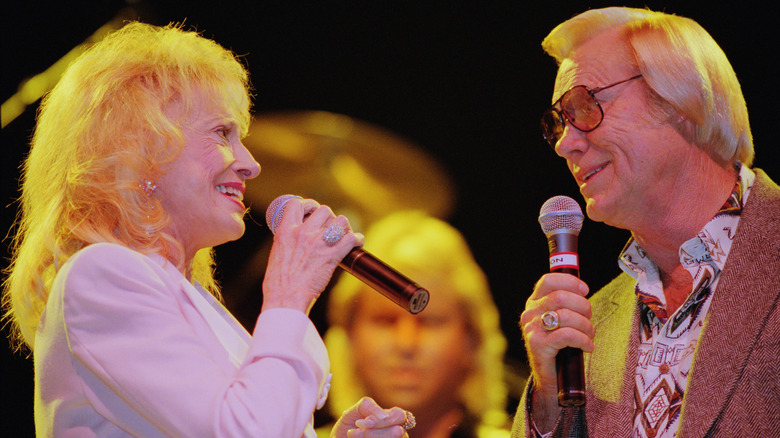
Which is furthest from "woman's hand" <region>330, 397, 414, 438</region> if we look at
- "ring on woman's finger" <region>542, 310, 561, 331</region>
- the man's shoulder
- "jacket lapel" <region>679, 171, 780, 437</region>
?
the man's shoulder

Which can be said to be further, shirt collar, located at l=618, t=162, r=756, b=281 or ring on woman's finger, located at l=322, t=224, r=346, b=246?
shirt collar, located at l=618, t=162, r=756, b=281

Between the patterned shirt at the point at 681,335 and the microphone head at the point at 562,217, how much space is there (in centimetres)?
34

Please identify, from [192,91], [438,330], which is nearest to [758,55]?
[438,330]

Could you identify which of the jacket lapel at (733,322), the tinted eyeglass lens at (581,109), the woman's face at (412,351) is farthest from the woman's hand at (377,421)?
the woman's face at (412,351)

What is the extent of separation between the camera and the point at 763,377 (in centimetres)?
140

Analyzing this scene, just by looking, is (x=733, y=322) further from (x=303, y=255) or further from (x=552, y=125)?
(x=303, y=255)

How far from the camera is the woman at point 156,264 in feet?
4.09

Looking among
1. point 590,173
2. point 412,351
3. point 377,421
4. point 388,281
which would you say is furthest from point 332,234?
point 412,351

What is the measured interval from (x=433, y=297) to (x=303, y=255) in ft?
6.66

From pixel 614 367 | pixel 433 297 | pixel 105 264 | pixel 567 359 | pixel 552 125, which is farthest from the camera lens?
pixel 433 297

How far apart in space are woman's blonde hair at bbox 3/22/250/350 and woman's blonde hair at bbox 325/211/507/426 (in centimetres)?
181

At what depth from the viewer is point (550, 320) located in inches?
63.6

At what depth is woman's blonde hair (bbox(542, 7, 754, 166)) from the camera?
6.06 feet

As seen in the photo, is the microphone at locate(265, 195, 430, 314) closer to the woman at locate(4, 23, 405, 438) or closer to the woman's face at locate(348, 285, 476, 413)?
the woman at locate(4, 23, 405, 438)
